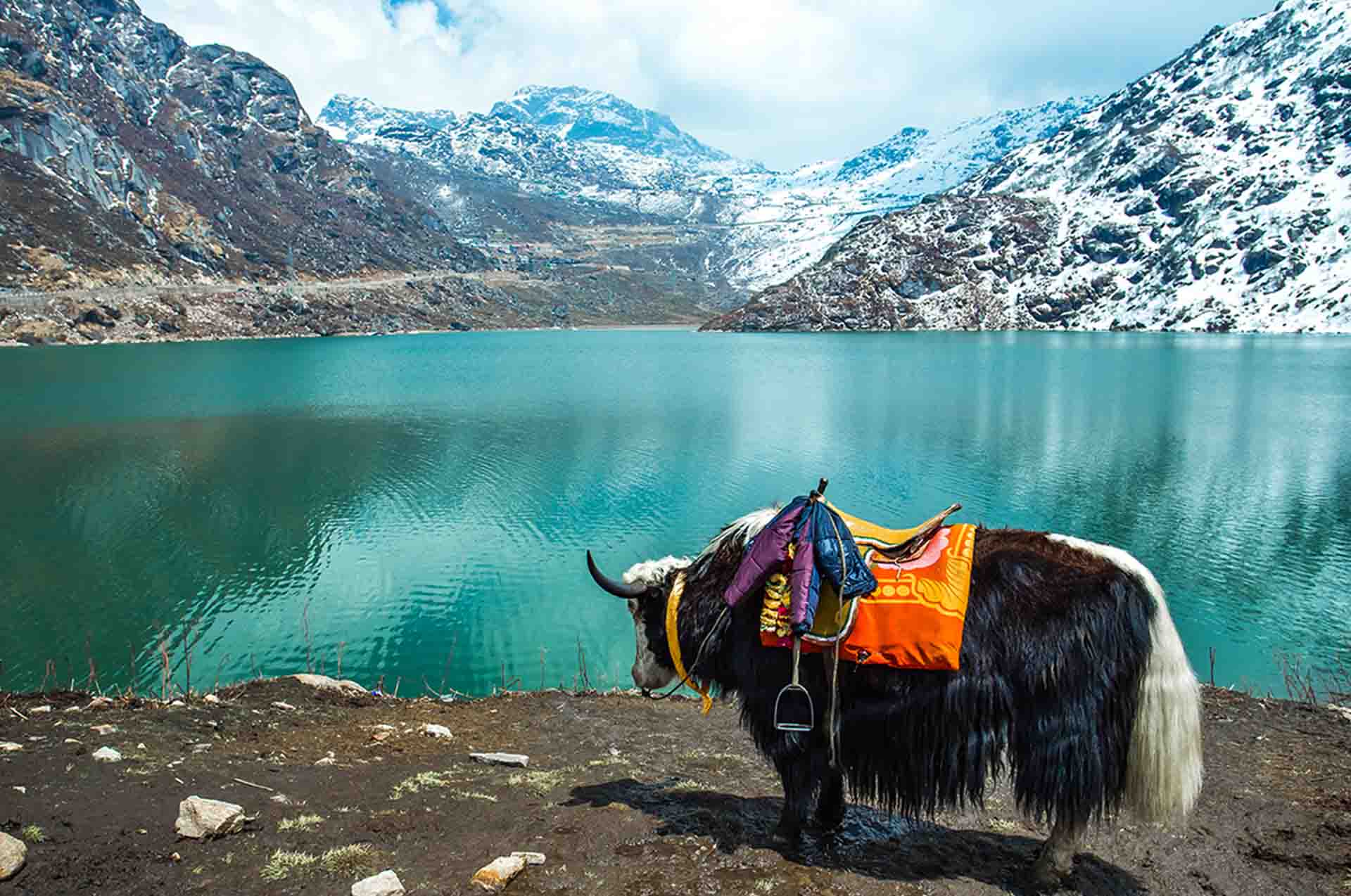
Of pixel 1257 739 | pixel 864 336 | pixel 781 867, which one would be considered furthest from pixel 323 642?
pixel 864 336

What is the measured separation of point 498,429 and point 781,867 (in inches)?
1299

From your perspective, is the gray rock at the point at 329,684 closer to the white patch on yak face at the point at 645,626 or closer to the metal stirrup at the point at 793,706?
the white patch on yak face at the point at 645,626

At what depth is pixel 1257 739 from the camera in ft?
20.2

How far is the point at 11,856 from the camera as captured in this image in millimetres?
3424

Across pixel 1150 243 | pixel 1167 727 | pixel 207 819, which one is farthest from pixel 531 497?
pixel 1150 243

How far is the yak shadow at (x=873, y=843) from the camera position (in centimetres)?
417

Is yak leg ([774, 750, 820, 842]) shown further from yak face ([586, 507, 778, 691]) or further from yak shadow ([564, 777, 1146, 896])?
yak face ([586, 507, 778, 691])

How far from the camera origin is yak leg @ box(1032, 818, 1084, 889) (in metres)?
4.05

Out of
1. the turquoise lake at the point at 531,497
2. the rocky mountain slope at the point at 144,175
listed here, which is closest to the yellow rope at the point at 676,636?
the turquoise lake at the point at 531,497

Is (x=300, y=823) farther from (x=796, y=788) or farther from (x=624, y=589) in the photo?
(x=796, y=788)

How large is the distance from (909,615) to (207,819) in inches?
148

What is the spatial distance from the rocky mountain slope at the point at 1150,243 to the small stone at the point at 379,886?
13683 centimetres

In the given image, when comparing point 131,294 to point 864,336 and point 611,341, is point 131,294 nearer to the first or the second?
point 611,341

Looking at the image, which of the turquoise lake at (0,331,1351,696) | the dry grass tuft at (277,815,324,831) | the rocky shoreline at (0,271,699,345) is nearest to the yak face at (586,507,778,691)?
the dry grass tuft at (277,815,324,831)
